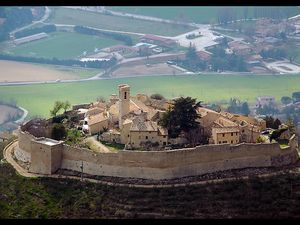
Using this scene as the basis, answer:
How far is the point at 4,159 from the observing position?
11031 millimetres

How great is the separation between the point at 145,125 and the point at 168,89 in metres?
11.0

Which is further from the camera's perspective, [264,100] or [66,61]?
[66,61]

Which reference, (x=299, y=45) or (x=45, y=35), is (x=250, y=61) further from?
(x=45, y=35)

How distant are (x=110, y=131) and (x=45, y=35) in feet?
56.8

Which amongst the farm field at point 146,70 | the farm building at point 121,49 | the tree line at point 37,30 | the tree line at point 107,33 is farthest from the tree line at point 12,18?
the farm field at point 146,70

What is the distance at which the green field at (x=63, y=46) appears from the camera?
25406mm

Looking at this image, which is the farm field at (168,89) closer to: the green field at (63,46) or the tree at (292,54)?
the tree at (292,54)

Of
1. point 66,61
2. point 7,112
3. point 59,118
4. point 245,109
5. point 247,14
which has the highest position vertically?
point 247,14

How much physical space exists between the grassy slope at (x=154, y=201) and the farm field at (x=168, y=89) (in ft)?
30.1

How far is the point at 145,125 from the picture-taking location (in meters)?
10.1

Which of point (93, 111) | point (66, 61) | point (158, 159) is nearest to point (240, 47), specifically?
point (66, 61)

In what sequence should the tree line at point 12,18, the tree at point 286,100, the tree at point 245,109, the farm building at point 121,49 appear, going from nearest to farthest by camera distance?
the tree at point 245,109 < the tree at point 286,100 < the farm building at point 121,49 < the tree line at point 12,18

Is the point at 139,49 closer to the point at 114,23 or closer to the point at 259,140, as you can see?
the point at 114,23

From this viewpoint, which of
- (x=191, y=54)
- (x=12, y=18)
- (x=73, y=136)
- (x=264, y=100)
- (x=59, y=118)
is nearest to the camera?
(x=73, y=136)
